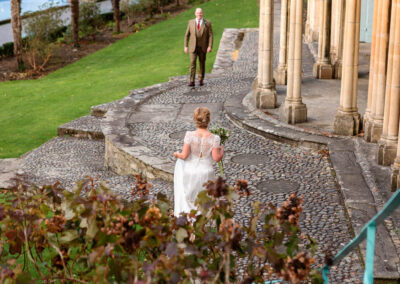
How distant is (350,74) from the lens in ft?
31.4

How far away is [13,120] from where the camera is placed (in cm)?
1587

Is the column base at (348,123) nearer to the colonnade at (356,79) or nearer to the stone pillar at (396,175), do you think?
the colonnade at (356,79)

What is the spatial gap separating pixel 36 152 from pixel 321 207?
270 inches

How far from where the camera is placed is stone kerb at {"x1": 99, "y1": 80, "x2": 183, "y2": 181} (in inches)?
356

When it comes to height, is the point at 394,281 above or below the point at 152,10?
below

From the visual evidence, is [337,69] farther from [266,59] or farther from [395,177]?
[395,177]

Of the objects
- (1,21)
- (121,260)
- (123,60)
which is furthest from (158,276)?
(1,21)

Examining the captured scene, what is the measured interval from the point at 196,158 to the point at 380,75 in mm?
4321

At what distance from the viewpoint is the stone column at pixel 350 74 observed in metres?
9.38

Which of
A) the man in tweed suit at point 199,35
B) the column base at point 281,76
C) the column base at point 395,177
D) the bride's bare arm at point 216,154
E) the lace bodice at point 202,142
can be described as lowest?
the column base at point 395,177

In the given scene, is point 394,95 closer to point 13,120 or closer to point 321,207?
point 321,207

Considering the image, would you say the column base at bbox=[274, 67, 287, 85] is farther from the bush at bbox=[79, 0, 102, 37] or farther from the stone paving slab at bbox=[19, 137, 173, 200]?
the bush at bbox=[79, 0, 102, 37]

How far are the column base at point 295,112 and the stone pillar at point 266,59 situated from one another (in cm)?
115

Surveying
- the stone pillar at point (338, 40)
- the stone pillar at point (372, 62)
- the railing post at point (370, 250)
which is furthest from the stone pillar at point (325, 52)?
the railing post at point (370, 250)
